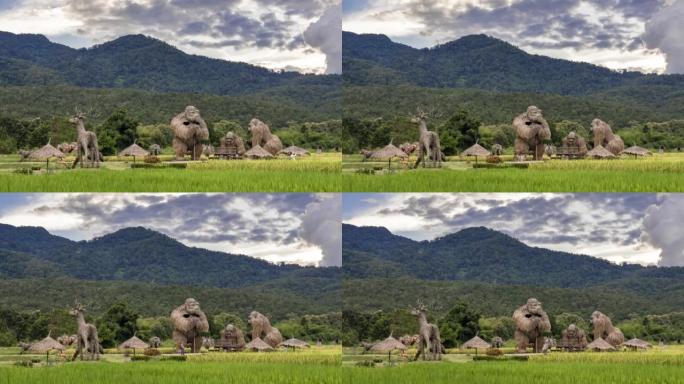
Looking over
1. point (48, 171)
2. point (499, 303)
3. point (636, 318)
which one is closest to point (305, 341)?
point (499, 303)

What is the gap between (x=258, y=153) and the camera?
97.8ft

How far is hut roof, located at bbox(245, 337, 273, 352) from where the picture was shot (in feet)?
89.0

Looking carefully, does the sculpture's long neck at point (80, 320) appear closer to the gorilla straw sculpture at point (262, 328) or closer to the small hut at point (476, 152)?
the gorilla straw sculpture at point (262, 328)

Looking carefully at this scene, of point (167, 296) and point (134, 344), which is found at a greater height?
point (167, 296)

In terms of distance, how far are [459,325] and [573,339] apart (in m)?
3.90

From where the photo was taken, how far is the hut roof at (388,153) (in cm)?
2567

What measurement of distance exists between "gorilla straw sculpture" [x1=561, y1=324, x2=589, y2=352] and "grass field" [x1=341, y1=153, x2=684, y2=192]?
4710mm

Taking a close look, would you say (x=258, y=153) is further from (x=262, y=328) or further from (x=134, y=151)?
(x=262, y=328)

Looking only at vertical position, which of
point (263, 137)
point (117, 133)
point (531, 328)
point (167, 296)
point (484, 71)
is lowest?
point (531, 328)

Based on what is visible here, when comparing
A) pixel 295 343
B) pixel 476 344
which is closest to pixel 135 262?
pixel 295 343

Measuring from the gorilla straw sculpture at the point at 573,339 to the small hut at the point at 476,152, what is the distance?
5615 mm

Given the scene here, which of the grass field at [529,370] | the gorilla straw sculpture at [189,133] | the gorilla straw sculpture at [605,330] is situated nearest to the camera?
the grass field at [529,370]

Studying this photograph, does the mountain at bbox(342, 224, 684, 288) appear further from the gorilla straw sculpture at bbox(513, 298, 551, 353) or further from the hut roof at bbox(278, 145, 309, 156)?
the hut roof at bbox(278, 145, 309, 156)

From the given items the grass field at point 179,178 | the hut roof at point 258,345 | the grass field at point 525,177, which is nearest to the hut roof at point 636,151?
the grass field at point 525,177
